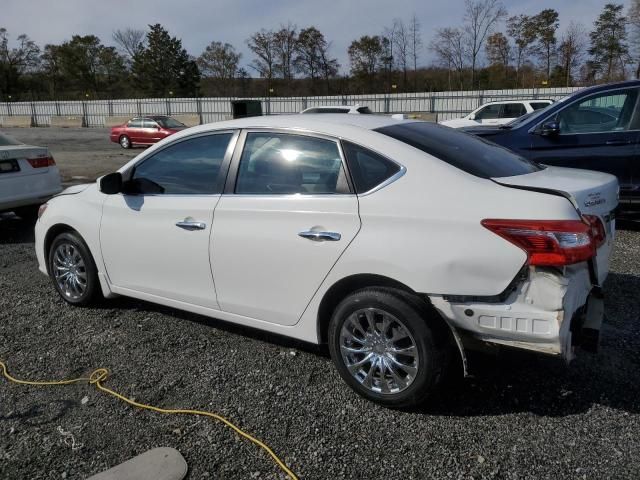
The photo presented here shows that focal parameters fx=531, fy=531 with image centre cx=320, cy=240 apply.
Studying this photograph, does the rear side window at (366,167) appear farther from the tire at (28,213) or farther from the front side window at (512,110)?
the front side window at (512,110)

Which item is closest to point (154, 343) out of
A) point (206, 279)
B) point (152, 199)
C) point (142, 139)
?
point (206, 279)

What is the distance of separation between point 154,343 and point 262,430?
1.42 metres

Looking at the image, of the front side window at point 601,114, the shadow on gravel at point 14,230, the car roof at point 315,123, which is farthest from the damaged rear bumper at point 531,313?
Answer: the shadow on gravel at point 14,230

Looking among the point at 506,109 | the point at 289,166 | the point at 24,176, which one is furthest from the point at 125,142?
the point at 289,166

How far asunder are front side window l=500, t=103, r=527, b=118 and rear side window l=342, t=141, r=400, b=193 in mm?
15393

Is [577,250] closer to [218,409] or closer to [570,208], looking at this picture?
[570,208]

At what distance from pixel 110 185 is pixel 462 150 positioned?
2.55m

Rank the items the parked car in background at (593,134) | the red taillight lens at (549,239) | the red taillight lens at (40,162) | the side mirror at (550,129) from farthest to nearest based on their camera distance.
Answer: the red taillight lens at (40,162) → the side mirror at (550,129) → the parked car in background at (593,134) → the red taillight lens at (549,239)

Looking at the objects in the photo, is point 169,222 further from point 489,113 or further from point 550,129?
point 489,113

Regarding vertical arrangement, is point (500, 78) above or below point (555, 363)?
above

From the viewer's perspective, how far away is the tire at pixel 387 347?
2.74 metres

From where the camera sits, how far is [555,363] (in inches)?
136

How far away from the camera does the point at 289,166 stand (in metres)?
3.29

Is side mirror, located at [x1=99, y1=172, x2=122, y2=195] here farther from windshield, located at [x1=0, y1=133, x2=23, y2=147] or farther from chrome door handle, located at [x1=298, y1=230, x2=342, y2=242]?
windshield, located at [x1=0, y1=133, x2=23, y2=147]
